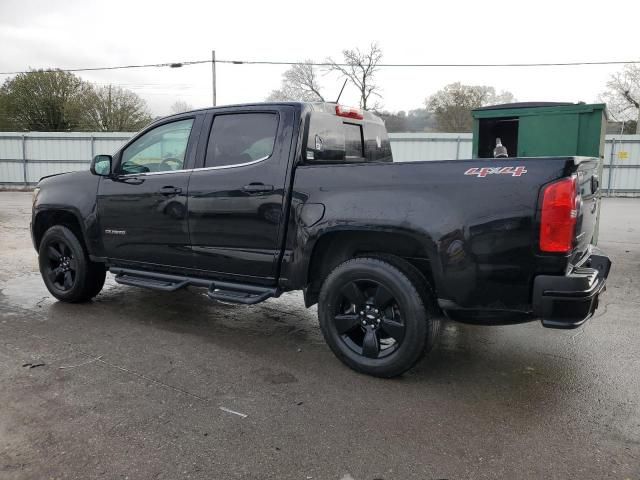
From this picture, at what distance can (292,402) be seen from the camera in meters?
3.36

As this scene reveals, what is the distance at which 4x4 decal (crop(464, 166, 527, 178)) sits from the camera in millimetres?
3105

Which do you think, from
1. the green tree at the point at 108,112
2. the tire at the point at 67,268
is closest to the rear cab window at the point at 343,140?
the tire at the point at 67,268

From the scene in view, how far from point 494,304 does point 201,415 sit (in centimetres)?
191

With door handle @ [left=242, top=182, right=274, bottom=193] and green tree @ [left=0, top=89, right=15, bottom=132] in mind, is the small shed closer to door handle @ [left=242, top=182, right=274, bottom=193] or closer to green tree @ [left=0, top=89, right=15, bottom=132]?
door handle @ [left=242, top=182, right=274, bottom=193]

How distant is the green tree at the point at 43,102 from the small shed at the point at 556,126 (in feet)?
116

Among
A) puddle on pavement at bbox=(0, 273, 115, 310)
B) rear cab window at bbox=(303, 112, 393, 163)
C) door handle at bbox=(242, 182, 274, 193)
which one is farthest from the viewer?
puddle on pavement at bbox=(0, 273, 115, 310)

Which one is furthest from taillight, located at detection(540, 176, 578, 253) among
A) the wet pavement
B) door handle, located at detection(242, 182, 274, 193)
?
door handle, located at detection(242, 182, 274, 193)

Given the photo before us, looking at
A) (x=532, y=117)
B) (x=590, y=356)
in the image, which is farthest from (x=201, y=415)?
(x=532, y=117)

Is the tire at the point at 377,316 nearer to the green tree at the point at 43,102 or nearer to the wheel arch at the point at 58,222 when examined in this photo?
the wheel arch at the point at 58,222

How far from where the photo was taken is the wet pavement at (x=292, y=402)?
8.79 feet

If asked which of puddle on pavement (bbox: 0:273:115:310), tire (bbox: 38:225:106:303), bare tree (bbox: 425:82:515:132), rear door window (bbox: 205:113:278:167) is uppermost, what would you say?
bare tree (bbox: 425:82:515:132)

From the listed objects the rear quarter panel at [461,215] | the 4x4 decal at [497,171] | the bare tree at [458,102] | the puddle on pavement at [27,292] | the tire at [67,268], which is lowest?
the puddle on pavement at [27,292]

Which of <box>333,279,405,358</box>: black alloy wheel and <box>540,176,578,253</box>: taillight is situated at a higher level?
<box>540,176,578,253</box>: taillight

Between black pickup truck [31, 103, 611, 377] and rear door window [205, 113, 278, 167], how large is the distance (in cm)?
1
